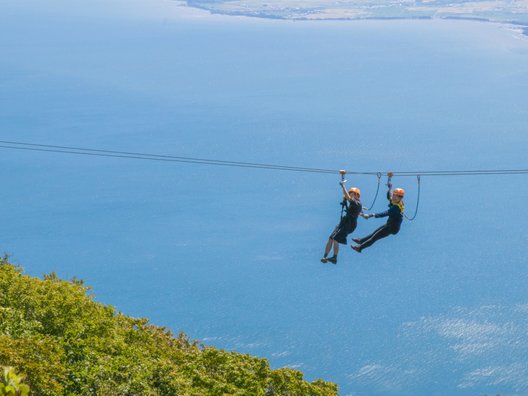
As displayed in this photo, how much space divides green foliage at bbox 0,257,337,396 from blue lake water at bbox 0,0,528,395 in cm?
1979

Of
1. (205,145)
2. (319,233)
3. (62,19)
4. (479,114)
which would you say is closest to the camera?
(319,233)

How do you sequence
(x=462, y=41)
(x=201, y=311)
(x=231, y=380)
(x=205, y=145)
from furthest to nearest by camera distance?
(x=462, y=41)
(x=205, y=145)
(x=201, y=311)
(x=231, y=380)

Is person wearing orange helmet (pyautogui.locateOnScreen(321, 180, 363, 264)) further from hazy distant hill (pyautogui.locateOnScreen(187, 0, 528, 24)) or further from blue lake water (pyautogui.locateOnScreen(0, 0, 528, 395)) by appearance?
hazy distant hill (pyautogui.locateOnScreen(187, 0, 528, 24))

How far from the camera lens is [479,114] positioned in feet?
251

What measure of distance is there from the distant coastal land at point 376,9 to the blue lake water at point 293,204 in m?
37.2

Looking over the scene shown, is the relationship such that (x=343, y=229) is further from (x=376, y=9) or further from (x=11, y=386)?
(x=376, y=9)

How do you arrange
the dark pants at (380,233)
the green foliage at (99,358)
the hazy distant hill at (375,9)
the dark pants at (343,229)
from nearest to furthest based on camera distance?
the green foliage at (99,358) → the dark pants at (380,233) → the dark pants at (343,229) → the hazy distant hill at (375,9)

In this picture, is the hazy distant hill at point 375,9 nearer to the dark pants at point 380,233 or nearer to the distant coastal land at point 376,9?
the distant coastal land at point 376,9

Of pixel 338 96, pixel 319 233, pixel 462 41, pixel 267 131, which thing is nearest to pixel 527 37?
pixel 462 41

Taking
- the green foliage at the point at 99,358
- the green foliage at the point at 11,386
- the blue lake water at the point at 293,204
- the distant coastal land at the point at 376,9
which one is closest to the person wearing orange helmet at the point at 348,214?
the green foliage at the point at 99,358

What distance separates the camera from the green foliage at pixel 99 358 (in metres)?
9.88

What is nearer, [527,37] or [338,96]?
[338,96]

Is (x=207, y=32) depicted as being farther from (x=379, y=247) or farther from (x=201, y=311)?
(x=201, y=311)

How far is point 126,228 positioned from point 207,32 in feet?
301
